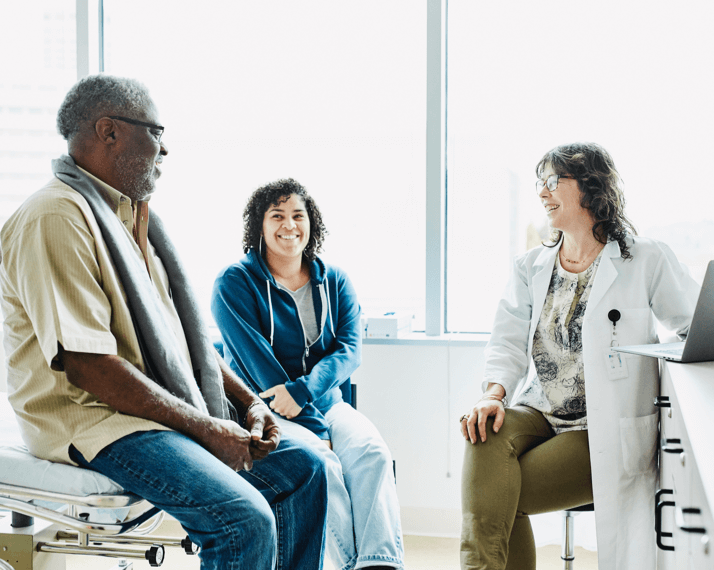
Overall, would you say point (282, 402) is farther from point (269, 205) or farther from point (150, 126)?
point (150, 126)

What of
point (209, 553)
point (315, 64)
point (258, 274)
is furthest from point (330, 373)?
point (315, 64)

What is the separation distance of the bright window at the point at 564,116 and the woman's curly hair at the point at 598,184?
1.90 feet

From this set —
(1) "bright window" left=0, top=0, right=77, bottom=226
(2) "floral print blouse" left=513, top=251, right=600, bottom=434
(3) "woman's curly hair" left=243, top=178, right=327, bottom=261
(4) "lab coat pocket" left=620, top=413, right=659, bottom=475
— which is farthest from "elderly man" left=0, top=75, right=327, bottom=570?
(1) "bright window" left=0, top=0, right=77, bottom=226

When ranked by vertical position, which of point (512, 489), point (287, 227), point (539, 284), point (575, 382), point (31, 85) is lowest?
point (512, 489)

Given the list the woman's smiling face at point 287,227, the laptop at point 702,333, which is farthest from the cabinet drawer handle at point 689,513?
the woman's smiling face at point 287,227

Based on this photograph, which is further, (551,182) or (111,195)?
(551,182)

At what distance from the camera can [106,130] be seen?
1.53m

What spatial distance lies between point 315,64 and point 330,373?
144 cm

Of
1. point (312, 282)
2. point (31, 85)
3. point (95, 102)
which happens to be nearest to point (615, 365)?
point (312, 282)

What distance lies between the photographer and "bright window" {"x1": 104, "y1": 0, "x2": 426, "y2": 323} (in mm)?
2834

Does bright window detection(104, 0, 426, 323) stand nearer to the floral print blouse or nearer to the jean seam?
the floral print blouse

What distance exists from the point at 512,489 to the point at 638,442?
379 mm

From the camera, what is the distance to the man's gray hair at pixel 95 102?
1521 mm

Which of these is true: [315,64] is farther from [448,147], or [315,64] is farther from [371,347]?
[371,347]
